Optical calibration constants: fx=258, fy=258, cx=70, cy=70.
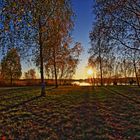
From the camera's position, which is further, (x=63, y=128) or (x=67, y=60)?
(x=67, y=60)

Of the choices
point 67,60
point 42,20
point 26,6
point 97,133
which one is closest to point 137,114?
point 97,133

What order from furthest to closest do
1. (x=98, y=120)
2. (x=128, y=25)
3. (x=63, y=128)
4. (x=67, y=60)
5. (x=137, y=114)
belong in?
1. (x=67, y=60)
2. (x=128, y=25)
3. (x=137, y=114)
4. (x=98, y=120)
5. (x=63, y=128)

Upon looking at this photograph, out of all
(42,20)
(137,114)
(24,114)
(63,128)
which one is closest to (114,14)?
(42,20)

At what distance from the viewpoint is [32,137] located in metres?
9.87

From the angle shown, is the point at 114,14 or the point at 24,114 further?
the point at 114,14

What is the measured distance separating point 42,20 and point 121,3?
941cm

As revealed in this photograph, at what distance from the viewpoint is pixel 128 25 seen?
2530cm

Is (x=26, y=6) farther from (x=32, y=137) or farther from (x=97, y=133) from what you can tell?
(x=97, y=133)

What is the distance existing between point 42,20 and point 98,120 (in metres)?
18.4

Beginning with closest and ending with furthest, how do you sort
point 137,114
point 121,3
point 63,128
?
point 63,128 → point 137,114 → point 121,3

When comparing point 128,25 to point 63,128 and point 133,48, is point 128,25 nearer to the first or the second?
point 133,48

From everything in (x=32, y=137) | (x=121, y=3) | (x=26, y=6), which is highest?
(x=121, y=3)

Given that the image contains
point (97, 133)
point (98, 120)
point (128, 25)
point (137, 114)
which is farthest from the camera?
point (128, 25)

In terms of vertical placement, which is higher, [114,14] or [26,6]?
[114,14]
